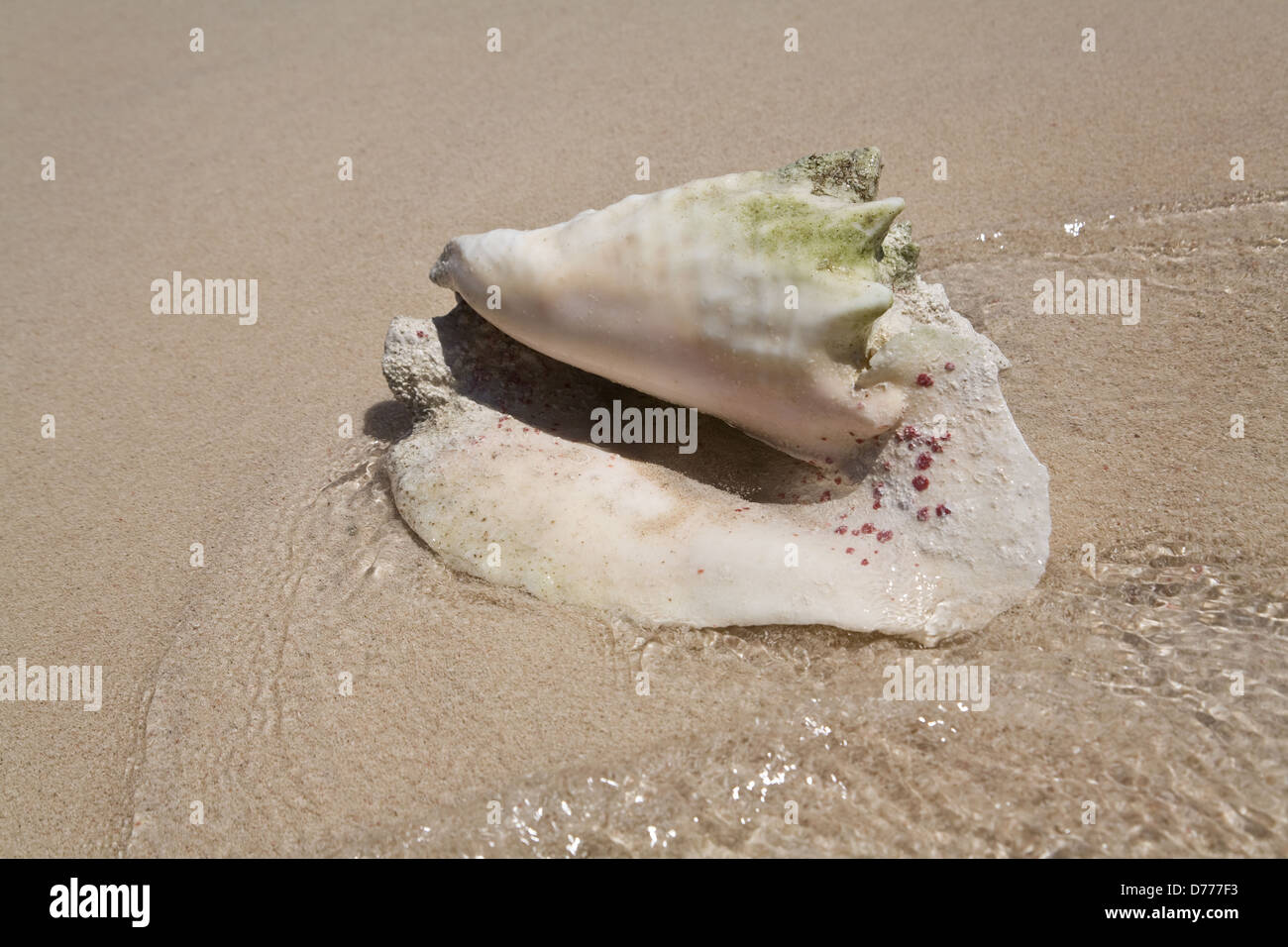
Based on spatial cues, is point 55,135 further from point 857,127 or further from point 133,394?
point 857,127

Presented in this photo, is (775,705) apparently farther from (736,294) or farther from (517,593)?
(736,294)

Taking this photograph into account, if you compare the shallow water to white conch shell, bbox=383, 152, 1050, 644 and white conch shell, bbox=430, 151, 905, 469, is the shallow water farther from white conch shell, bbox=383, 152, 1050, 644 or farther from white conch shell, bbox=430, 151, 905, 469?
white conch shell, bbox=430, 151, 905, 469

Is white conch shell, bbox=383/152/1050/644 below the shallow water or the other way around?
the other way around

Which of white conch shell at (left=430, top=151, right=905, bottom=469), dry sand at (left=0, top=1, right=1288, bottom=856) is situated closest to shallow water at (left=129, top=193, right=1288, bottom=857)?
dry sand at (left=0, top=1, right=1288, bottom=856)

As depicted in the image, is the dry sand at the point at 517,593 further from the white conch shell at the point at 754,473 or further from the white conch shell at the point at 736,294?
the white conch shell at the point at 736,294

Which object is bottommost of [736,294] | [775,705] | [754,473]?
[775,705]

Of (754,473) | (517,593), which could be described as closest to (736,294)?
(754,473)
